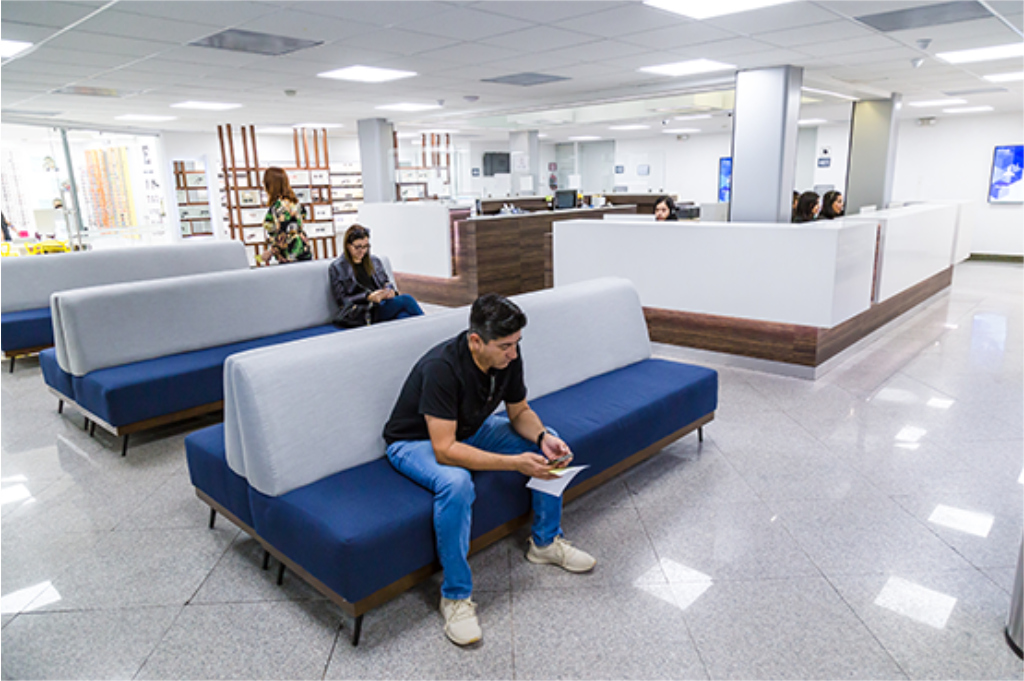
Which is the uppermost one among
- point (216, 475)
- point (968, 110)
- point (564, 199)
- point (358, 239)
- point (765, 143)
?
point (968, 110)

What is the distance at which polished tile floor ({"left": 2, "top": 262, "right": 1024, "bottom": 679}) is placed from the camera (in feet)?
7.30

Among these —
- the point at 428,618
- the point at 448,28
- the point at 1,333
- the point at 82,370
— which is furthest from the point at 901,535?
the point at 1,333

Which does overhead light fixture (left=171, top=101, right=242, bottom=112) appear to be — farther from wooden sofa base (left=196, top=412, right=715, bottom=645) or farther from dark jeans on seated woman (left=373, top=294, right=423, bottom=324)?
wooden sofa base (left=196, top=412, right=715, bottom=645)

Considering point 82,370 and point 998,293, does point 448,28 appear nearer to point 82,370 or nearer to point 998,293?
point 82,370

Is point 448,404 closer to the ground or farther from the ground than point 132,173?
closer to the ground

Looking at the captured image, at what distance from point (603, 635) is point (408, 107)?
8953mm

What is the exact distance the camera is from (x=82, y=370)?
4086 millimetres

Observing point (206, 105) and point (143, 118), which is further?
point (143, 118)

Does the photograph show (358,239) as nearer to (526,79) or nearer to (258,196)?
(526,79)

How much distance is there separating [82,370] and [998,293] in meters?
10.8

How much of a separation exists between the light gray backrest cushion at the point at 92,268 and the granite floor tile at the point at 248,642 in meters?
5.10

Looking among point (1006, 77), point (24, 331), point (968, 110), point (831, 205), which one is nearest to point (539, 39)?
point (831, 205)

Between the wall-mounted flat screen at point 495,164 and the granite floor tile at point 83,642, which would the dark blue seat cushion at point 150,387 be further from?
the wall-mounted flat screen at point 495,164

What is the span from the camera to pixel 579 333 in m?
3.73
